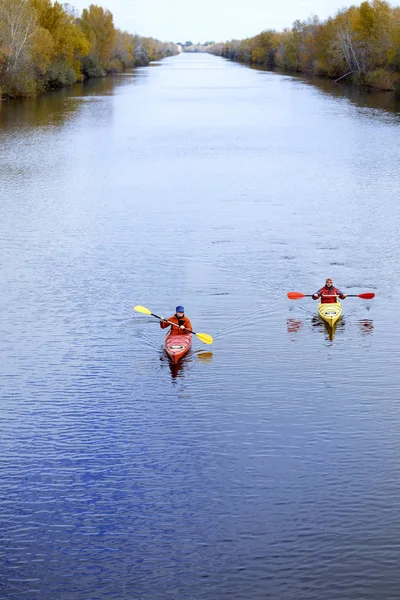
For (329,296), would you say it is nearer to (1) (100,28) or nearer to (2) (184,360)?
(2) (184,360)

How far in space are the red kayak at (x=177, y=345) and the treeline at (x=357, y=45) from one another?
55911 millimetres

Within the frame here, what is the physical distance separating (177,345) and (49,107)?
48.4m

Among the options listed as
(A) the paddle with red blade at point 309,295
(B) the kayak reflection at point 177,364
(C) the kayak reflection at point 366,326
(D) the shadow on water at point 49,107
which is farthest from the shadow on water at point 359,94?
(B) the kayak reflection at point 177,364

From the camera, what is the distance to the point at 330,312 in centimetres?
2030

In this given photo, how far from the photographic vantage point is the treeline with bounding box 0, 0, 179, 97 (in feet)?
220

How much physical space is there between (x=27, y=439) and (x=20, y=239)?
13318 millimetres

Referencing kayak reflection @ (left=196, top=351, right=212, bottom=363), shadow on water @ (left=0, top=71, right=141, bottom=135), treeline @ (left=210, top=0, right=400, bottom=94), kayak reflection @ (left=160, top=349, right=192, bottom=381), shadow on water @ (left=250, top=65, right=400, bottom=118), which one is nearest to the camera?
kayak reflection @ (left=160, top=349, right=192, bottom=381)

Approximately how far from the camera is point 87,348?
63.0ft

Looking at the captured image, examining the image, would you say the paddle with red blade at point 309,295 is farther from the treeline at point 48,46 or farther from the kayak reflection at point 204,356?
the treeline at point 48,46

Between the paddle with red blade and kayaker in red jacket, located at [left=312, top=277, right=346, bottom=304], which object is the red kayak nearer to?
the paddle with red blade

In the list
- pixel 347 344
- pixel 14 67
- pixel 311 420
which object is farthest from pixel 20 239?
pixel 14 67

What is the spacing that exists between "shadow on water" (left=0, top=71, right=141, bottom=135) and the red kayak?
35.9 meters

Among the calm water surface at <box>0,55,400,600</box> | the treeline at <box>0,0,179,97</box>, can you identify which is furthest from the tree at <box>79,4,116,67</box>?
the calm water surface at <box>0,55,400,600</box>

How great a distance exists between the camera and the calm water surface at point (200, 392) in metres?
12.2
